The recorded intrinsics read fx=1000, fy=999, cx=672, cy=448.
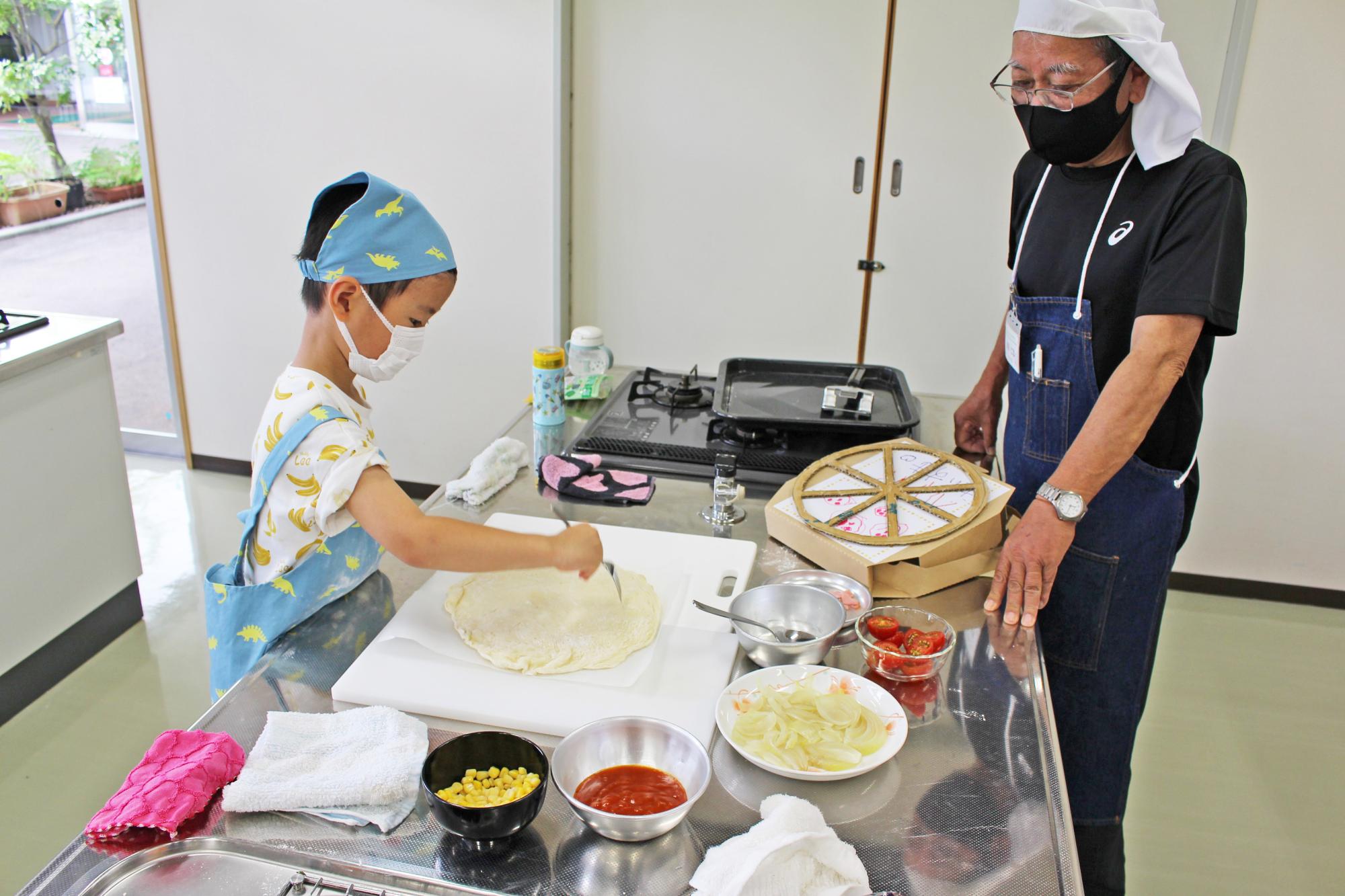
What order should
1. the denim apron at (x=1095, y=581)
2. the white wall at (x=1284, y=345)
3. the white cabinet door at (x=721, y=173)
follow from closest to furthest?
the denim apron at (x=1095, y=581) < the white wall at (x=1284, y=345) < the white cabinet door at (x=721, y=173)

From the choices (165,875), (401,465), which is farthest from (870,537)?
(401,465)

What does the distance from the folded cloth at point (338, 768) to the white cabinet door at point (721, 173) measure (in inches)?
97.1

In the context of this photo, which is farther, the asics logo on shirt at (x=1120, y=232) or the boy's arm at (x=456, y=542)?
the asics logo on shirt at (x=1120, y=232)

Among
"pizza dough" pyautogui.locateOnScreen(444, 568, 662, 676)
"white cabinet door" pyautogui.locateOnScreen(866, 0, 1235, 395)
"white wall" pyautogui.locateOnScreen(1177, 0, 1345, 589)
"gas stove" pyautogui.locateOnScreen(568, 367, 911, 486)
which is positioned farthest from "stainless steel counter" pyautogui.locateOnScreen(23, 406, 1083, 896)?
"white wall" pyautogui.locateOnScreen(1177, 0, 1345, 589)

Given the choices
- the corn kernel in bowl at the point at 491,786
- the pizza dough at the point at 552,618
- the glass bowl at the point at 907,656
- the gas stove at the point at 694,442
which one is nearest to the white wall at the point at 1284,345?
the gas stove at the point at 694,442

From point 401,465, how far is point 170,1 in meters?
1.76

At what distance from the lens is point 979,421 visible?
1923mm

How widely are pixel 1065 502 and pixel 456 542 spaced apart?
0.87m

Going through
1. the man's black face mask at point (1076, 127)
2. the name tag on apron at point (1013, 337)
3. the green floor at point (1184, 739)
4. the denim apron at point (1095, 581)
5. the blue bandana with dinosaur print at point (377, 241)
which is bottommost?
the green floor at point (1184, 739)

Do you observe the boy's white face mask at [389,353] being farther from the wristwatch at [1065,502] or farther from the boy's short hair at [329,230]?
the wristwatch at [1065,502]

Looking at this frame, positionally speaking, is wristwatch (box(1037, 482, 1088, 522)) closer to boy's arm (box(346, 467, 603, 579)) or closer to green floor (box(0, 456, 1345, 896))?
boy's arm (box(346, 467, 603, 579))

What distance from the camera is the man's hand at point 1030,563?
4.54 ft

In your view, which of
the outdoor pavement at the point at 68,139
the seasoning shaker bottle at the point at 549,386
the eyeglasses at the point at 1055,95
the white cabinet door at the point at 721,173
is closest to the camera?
the eyeglasses at the point at 1055,95

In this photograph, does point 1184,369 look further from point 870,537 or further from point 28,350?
point 28,350
